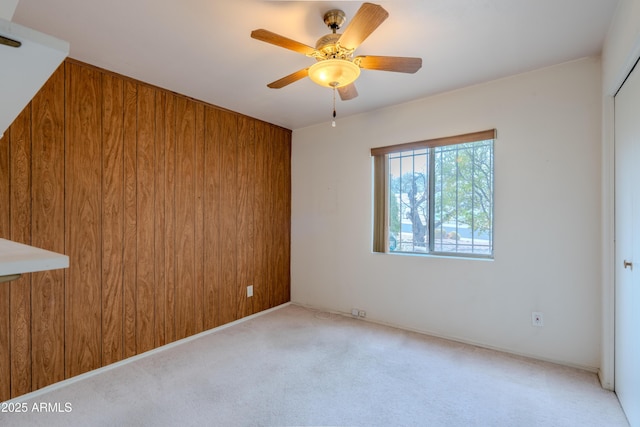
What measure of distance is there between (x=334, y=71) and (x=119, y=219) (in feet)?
6.64

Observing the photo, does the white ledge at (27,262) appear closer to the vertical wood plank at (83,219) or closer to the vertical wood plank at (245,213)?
the vertical wood plank at (83,219)

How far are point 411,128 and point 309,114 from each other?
113cm

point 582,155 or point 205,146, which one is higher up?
point 205,146

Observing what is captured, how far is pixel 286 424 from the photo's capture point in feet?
5.61

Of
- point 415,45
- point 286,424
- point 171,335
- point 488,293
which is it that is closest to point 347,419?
point 286,424

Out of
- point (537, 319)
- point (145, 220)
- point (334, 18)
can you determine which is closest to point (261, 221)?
point (145, 220)

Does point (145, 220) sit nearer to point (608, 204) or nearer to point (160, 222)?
point (160, 222)

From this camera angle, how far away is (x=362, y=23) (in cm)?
150

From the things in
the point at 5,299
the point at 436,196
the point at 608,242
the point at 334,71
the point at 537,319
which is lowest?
the point at 537,319

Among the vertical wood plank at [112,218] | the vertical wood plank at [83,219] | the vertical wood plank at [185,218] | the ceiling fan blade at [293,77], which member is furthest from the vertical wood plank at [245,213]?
the ceiling fan blade at [293,77]

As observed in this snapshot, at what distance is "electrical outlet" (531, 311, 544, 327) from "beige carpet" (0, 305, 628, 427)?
29cm

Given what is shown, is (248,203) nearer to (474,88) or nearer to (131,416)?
(131,416)

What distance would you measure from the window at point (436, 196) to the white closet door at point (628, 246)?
852 millimetres

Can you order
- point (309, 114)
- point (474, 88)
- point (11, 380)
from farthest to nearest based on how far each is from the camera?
point (309, 114) → point (474, 88) → point (11, 380)
